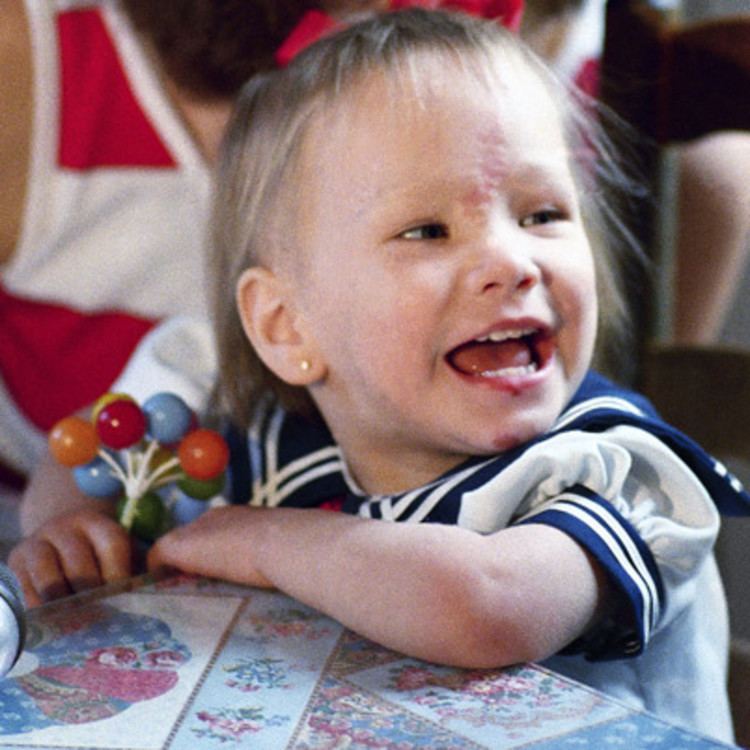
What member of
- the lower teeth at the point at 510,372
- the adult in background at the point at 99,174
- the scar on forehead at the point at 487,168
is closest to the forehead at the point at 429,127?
the scar on forehead at the point at 487,168

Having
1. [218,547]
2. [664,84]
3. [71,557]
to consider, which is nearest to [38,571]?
[71,557]

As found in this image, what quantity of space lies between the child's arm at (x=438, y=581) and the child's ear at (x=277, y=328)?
15 centimetres

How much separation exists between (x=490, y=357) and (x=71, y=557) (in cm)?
30

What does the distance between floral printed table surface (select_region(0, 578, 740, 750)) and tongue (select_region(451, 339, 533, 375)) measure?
7.0 inches

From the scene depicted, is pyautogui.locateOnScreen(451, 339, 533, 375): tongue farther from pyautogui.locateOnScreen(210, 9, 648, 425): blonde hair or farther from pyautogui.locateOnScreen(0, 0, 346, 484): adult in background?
pyautogui.locateOnScreen(0, 0, 346, 484): adult in background

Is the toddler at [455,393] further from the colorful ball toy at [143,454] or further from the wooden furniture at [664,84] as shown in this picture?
the wooden furniture at [664,84]

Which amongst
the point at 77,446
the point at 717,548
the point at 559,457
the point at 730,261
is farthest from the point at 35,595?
the point at 730,261

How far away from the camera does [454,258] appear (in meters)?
0.69

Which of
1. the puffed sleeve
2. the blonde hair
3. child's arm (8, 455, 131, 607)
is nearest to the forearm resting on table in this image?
child's arm (8, 455, 131, 607)

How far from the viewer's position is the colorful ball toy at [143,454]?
2.60 ft

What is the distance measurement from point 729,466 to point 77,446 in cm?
55

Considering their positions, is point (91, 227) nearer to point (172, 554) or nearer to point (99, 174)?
point (99, 174)

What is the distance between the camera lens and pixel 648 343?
1034mm

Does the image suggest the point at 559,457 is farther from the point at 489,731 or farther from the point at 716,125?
the point at 716,125
